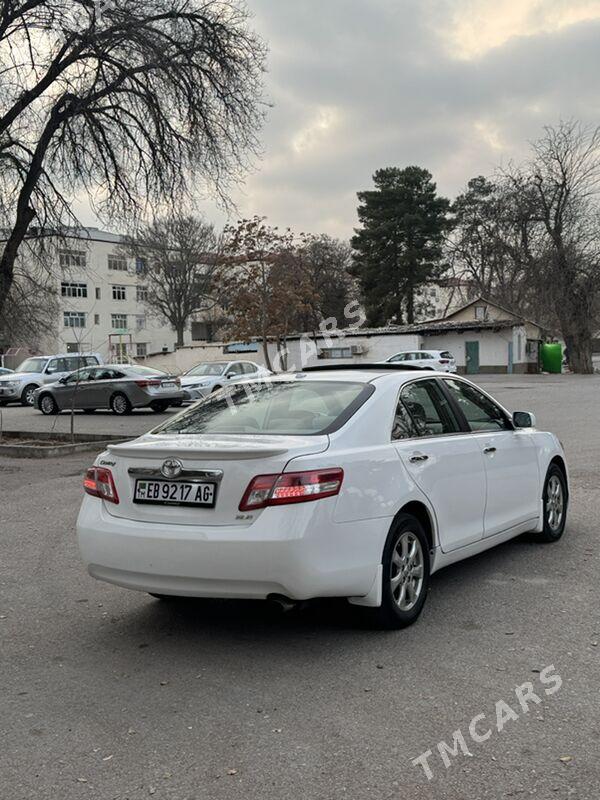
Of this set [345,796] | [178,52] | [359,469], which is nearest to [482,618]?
[359,469]

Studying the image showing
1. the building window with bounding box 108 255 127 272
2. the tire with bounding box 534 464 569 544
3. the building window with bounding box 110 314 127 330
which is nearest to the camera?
the tire with bounding box 534 464 569 544

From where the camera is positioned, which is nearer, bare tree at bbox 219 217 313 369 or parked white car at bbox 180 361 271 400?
parked white car at bbox 180 361 271 400

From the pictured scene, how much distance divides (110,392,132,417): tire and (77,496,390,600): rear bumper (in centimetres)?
1890

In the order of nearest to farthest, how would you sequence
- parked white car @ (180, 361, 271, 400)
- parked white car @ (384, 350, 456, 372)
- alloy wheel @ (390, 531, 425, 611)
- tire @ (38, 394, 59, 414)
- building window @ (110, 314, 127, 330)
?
alloy wheel @ (390, 531, 425, 611) → tire @ (38, 394, 59, 414) → parked white car @ (180, 361, 271, 400) → parked white car @ (384, 350, 456, 372) → building window @ (110, 314, 127, 330)

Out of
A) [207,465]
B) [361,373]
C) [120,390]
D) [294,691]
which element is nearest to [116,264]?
[120,390]

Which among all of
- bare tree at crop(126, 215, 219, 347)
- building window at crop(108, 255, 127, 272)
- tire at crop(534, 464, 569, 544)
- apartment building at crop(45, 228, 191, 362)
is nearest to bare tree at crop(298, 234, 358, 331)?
bare tree at crop(126, 215, 219, 347)

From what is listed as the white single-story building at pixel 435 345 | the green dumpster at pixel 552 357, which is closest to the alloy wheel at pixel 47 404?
the white single-story building at pixel 435 345

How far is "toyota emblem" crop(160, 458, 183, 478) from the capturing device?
4.33 meters

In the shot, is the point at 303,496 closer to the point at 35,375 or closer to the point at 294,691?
→ the point at 294,691

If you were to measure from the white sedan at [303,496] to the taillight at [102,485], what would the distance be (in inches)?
0.4

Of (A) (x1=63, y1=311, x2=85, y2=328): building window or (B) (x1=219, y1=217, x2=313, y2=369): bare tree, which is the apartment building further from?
(B) (x1=219, y1=217, x2=313, y2=369): bare tree

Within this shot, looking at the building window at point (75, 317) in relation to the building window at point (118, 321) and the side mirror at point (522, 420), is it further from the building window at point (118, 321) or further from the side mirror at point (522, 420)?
the side mirror at point (522, 420)

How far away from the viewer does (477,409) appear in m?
6.02

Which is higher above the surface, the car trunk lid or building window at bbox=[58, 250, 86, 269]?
building window at bbox=[58, 250, 86, 269]
